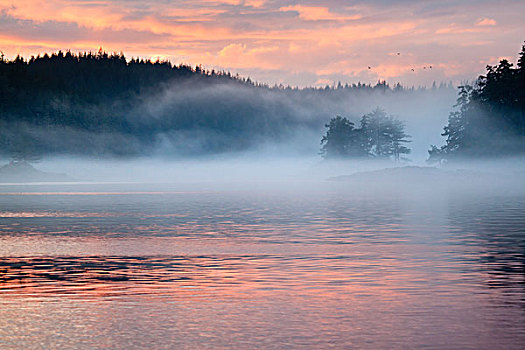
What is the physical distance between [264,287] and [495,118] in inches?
5642

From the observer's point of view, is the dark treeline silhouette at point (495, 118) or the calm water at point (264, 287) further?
the dark treeline silhouette at point (495, 118)

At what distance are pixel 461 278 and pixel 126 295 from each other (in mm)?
9986

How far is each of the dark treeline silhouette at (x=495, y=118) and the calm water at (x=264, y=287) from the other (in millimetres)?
113743

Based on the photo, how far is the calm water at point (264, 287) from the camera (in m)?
16.7

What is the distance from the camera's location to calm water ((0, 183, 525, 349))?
54.7 feet

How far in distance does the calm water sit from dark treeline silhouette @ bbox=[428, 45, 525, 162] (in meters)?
114

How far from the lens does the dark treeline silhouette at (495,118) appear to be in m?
153

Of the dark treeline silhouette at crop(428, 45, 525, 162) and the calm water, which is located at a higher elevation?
the dark treeline silhouette at crop(428, 45, 525, 162)

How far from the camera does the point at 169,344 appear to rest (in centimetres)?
1599

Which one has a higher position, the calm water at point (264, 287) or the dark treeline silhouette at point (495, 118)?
the dark treeline silhouette at point (495, 118)

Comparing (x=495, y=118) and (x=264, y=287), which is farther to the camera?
(x=495, y=118)

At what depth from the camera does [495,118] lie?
15800 centimetres

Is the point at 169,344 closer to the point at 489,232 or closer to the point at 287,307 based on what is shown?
the point at 287,307

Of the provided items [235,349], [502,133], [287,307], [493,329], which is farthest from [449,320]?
[502,133]
